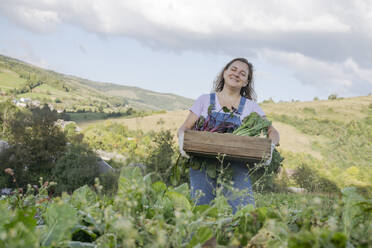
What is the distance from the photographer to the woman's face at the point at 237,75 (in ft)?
11.2

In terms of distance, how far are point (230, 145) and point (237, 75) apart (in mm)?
1224

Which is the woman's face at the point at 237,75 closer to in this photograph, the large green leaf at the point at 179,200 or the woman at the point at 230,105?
the woman at the point at 230,105

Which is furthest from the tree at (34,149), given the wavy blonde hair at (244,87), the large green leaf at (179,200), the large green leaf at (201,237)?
the large green leaf at (201,237)

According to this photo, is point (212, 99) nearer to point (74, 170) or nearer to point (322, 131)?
point (74, 170)

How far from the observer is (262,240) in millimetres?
771

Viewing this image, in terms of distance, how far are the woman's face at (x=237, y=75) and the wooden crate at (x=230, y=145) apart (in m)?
1.11

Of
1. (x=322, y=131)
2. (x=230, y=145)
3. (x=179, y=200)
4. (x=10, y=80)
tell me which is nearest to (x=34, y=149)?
(x=230, y=145)

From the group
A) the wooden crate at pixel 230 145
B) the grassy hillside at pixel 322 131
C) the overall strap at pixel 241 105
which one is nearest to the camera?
the wooden crate at pixel 230 145

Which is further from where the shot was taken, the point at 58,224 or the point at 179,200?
the point at 179,200

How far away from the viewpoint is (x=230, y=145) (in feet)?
7.86

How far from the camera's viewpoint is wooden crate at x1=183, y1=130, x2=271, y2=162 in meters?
2.38

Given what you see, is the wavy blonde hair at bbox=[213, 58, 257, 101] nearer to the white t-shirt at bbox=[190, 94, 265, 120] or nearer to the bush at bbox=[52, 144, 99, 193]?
the white t-shirt at bbox=[190, 94, 265, 120]

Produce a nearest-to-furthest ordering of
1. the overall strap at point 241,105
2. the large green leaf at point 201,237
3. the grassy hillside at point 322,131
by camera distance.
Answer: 1. the large green leaf at point 201,237
2. the overall strap at point 241,105
3. the grassy hillside at point 322,131

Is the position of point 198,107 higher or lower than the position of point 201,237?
higher
